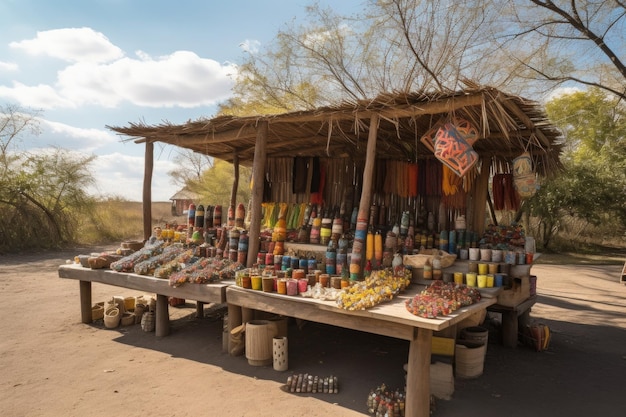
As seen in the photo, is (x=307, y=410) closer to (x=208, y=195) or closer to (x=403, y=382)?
(x=403, y=382)

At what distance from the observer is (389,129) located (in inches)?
253

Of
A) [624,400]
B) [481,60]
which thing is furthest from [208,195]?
[624,400]

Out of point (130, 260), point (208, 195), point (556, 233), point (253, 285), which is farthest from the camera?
point (208, 195)

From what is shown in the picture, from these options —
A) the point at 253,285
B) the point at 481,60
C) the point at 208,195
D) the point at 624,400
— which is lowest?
the point at 624,400

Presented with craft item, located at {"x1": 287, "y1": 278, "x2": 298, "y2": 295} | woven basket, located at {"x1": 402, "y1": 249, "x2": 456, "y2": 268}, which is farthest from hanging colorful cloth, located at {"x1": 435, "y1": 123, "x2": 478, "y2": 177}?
craft item, located at {"x1": 287, "y1": 278, "x2": 298, "y2": 295}

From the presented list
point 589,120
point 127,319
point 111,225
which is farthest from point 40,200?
point 589,120

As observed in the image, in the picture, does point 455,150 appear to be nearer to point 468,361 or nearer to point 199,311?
point 468,361

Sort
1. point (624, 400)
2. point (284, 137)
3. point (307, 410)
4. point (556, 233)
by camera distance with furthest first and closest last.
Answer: point (556, 233)
point (284, 137)
point (624, 400)
point (307, 410)

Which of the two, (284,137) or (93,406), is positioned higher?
(284,137)

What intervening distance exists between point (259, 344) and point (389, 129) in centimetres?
357

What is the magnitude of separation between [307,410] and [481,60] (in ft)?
32.4

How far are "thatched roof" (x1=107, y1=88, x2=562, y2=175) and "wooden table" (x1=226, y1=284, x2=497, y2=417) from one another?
184 cm

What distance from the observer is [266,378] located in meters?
4.62

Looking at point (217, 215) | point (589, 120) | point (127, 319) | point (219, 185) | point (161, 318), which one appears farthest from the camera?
point (219, 185)
